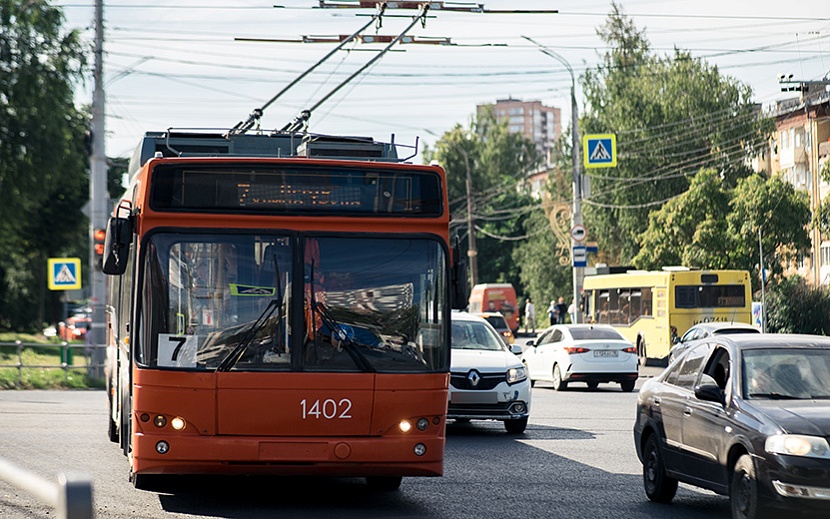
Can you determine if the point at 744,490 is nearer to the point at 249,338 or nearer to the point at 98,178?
the point at 249,338

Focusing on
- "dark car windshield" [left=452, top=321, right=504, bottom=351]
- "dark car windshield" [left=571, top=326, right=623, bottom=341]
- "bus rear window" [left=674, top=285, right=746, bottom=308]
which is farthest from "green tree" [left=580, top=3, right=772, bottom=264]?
"dark car windshield" [left=452, top=321, right=504, bottom=351]

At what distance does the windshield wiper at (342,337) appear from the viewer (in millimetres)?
11133

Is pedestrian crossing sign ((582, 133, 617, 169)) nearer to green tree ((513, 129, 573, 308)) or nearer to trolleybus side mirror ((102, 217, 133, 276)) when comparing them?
trolleybus side mirror ((102, 217, 133, 276))

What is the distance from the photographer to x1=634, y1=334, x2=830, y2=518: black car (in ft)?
30.6

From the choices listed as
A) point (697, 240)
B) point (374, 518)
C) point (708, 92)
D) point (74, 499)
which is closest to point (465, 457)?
point (374, 518)

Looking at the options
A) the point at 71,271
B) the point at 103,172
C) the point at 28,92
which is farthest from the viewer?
the point at 28,92

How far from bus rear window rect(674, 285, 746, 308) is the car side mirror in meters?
29.8

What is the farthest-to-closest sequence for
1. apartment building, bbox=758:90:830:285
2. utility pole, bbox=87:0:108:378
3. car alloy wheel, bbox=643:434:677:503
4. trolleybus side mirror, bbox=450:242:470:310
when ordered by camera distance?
1. apartment building, bbox=758:90:830:285
2. utility pole, bbox=87:0:108:378
3. car alloy wheel, bbox=643:434:677:503
4. trolleybus side mirror, bbox=450:242:470:310

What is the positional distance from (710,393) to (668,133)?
53983mm

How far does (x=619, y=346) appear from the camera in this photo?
2877cm

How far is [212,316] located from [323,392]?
1.07 metres

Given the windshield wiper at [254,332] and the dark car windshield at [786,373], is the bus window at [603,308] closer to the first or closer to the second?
the dark car windshield at [786,373]

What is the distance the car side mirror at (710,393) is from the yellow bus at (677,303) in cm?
2930

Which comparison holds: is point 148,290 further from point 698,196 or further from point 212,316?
point 698,196
